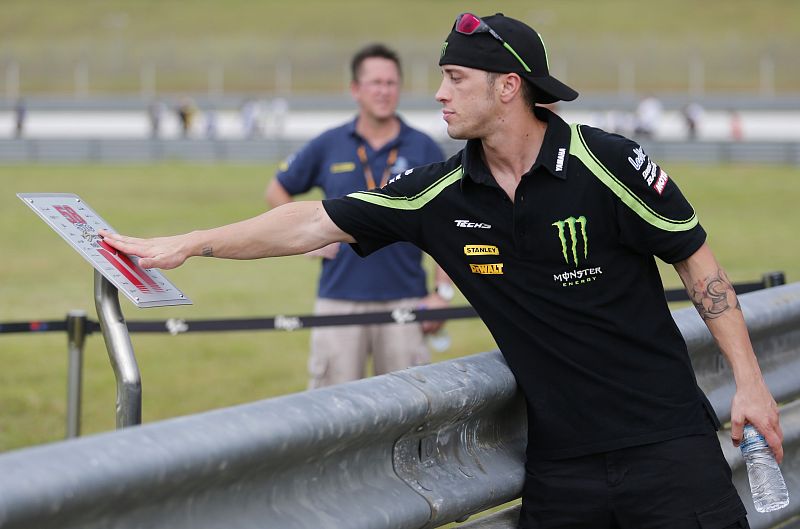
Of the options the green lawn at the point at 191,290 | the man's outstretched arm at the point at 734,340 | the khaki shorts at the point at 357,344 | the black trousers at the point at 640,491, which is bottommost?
the green lawn at the point at 191,290

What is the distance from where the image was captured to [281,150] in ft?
123

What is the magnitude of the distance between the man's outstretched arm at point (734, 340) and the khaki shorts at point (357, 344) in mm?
3222

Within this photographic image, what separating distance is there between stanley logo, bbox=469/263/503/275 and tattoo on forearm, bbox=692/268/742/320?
1.78 feet

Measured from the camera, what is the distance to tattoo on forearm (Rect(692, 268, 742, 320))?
3.35 m

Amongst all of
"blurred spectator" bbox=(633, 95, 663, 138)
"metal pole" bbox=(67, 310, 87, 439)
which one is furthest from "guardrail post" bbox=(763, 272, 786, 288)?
"blurred spectator" bbox=(633, 95, 663, 138)

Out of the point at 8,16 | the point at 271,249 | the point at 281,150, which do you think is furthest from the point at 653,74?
the point at 271,249

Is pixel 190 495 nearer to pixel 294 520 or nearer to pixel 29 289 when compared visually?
pixel 294 520

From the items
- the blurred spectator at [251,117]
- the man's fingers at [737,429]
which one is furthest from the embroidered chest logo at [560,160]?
the blurred spectator at [251,117]

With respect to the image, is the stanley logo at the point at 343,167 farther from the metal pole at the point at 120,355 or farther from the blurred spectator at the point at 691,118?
the blurred spectator at the point at 691,118

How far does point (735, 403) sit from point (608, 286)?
0.48m

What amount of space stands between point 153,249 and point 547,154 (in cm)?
108

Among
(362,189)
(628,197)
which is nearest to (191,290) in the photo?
(362,189)

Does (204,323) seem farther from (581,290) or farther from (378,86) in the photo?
(581,290)

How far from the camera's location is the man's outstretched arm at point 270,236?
345 centimetres
